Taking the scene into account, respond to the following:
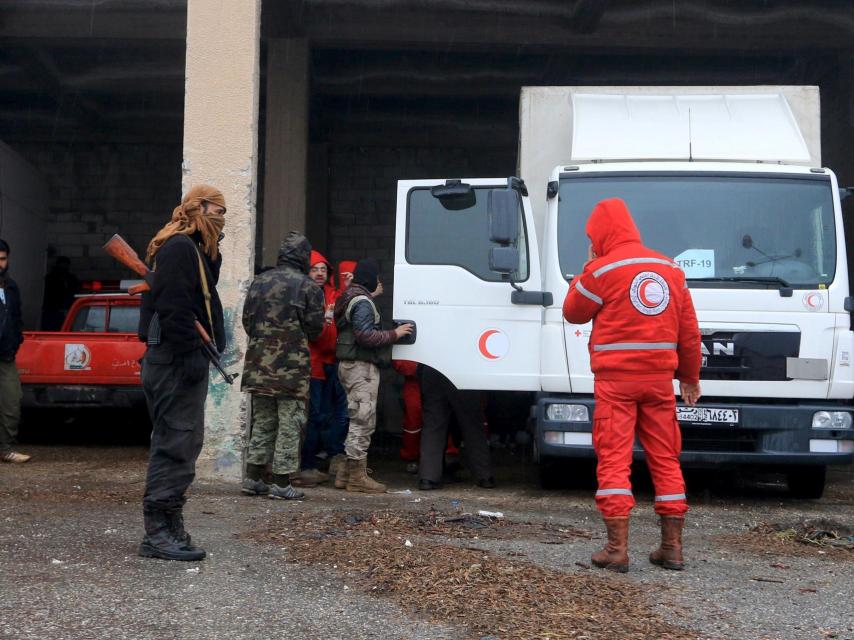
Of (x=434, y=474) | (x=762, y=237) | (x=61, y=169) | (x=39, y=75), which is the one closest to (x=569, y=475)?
(x=434, y=474)

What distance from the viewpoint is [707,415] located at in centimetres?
725

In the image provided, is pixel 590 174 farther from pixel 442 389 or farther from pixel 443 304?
pixel 442 389

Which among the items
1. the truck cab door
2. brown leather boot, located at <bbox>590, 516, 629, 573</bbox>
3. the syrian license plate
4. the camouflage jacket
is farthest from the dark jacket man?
brown leather boot, located at <bbox>590, 516, 629, 573</bbox>

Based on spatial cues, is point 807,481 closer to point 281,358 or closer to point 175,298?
point 281,358

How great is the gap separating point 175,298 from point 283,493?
268 centimetres

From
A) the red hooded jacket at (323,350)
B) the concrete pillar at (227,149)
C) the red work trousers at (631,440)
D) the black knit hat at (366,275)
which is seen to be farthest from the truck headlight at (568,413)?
the concrete pillar at (227,149)

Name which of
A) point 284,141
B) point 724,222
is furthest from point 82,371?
point 724,222

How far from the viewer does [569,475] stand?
818cm

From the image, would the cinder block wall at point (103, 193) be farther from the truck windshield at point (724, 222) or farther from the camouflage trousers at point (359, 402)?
the truck windshield at point (724, 222)

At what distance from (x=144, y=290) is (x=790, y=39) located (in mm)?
10513

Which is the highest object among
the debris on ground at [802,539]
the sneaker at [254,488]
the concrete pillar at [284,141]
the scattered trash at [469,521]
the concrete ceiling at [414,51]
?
the concrete ceiling at [414,51]

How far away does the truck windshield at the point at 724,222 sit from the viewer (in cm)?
721

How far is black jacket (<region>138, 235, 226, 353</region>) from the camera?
493 cm

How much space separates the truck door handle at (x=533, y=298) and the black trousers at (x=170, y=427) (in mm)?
3010
